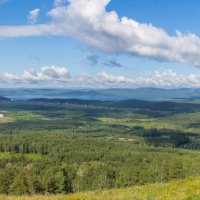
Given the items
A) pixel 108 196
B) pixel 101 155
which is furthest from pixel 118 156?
pixel 108 196

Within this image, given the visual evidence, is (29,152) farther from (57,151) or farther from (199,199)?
(199,199)

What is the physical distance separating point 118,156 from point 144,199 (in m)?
150

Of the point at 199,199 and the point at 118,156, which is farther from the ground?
the point at 199,199

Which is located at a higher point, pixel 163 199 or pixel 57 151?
pixel 163 199

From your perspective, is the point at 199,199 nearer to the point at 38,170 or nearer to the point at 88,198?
the point at 88,198

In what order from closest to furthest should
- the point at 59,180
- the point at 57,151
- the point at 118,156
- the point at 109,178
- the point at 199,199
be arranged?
the point at 199,199, the point at 59,180, the point at 109,178, the point at 118,156, the point at 57,151

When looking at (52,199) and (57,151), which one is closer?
(52,199)

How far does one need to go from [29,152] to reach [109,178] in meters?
94.8

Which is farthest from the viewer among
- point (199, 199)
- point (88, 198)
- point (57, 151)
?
point (57, 151)

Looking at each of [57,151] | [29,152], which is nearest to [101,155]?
[57,151]

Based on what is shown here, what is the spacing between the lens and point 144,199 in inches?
854

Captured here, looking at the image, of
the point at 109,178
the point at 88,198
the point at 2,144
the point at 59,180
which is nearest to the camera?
the point at 88,198

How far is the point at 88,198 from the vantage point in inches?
904

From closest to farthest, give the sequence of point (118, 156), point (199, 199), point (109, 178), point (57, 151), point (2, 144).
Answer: point (199, 199)
point (109, 178)
point (118, 156)
point (57, 151)
point (2, 144)
